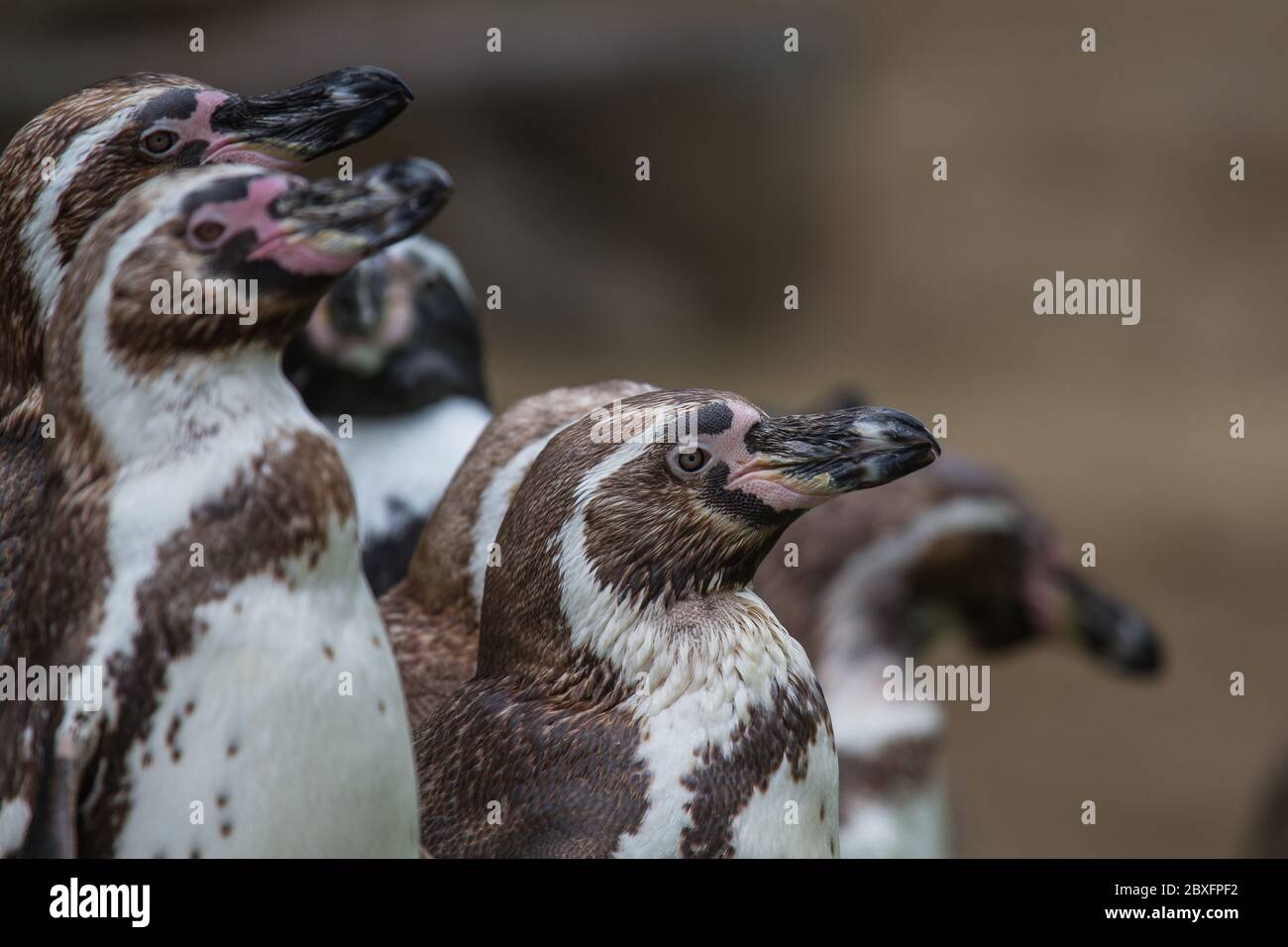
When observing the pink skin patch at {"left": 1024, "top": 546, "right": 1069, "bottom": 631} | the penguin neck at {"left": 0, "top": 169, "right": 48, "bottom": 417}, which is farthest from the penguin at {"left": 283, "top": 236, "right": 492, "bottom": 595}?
the pink skin patch at {"left": 1024, "top": 546, "right": 1069, "bottom": 631}

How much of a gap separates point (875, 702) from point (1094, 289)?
8529 mm

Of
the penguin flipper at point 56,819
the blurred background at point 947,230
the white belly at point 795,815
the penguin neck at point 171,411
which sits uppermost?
the penguin neck at point 171,411

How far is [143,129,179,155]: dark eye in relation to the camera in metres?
1.90

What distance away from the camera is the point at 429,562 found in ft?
7.72

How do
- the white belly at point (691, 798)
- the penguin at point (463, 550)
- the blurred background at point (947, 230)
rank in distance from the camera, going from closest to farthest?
1. the white belly at point (691, 798)
2. the penguin at point (463, 550)
3. the blurred background at point (947, 230)

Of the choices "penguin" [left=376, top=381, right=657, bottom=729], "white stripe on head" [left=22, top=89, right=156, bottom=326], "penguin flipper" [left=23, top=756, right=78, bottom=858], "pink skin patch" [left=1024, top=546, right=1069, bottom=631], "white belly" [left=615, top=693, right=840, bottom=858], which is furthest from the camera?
"pink skin patch" [left=1024, top=546, right=1069, bottom=631]

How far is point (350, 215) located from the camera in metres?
1.63

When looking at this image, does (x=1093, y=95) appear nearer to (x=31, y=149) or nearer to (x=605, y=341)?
(x=605, y=341)

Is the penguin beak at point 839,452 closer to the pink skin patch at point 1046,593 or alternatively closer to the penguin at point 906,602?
the penguin at point 906,602

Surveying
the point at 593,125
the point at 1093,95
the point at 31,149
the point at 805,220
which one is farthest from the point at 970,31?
the point at 31,149

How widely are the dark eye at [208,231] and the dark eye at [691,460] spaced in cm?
54

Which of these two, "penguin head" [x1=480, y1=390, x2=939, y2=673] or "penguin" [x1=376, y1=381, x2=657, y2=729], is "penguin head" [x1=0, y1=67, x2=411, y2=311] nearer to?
"penguin head" [x1=480, y1=390, x2=939, y2=673]

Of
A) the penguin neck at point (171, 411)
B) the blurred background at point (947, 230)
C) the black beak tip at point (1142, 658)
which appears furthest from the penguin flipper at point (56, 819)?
the blurred background at point (947, 230)

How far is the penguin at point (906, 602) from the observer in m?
3.77
